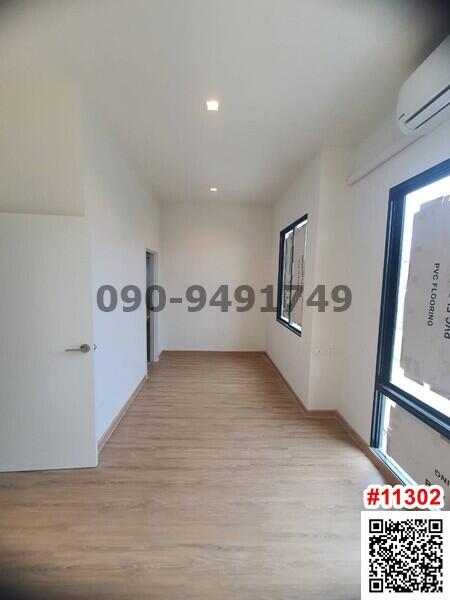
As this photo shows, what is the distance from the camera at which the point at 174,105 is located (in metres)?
2.07

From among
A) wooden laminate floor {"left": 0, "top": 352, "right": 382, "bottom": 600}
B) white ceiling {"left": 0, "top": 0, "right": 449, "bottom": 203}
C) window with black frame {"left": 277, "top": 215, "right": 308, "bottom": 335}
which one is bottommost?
wooden laminate floor {"left": 0, "top": 352, "right": 382, "bottom": 600}

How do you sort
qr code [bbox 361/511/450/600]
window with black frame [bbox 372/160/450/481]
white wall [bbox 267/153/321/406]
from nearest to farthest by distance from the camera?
qr code [bbox 361/511/450/600] → window with black frame [bbox 372/160/450/481] → white wall [bbox 267/153/321/406]

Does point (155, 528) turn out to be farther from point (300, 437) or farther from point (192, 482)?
point (300, 437)

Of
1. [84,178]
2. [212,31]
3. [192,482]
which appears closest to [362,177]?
[212,31]

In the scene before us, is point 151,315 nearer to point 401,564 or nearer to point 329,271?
point 329,271

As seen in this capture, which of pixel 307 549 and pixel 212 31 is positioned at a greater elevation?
pixel 212 31

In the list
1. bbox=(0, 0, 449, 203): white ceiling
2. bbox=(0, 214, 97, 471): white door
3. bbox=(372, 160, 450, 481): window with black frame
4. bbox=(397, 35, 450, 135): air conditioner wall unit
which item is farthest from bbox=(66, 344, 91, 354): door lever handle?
bbox=(397, 35, 450, 135): air conditioner wall unit

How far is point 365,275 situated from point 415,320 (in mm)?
745

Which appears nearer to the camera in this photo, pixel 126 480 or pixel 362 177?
pixel 126 480

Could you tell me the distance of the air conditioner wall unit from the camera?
1380 mm

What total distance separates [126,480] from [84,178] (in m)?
2.33

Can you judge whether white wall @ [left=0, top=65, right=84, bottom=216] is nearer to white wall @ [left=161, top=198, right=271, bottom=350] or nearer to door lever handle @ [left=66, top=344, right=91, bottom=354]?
door lever handle @ [left=66, top=344, right=91, bottom=354]

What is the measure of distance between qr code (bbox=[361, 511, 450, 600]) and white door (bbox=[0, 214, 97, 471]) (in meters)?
1.95

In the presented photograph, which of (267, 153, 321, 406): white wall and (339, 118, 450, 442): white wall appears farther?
(267, 153, 321, 406): white wall
